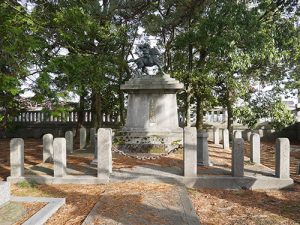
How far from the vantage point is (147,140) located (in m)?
11.6

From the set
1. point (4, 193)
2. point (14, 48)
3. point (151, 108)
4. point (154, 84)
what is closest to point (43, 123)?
point (151, 108)

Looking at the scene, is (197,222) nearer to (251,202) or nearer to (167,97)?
(251,202)

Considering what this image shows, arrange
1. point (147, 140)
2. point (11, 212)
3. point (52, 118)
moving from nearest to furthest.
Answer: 1. point (11, 212)
2. point (147, 140)
3. point (52, 118)

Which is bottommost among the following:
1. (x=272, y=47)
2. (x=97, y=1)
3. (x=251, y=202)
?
(x=251, y=202)

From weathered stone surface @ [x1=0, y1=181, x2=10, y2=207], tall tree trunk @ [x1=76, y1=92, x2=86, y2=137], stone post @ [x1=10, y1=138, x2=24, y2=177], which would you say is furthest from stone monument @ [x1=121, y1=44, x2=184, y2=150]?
tall tree trunk @ [x1=76, y1=92, x2=86, y2=137]

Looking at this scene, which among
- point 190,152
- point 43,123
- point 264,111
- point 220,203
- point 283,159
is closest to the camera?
point 220,203

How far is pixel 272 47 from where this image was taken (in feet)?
39.0

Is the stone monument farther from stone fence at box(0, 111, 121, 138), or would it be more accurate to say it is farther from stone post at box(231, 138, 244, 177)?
stone fence at box(0, 111, 121, 138)

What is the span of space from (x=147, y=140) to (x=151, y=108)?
143 centimetres

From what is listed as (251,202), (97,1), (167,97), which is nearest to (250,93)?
(167,97)

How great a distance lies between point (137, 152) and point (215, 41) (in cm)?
523

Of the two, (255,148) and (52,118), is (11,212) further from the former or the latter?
(52,118)

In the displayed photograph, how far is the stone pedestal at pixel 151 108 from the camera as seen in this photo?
11.9 meters

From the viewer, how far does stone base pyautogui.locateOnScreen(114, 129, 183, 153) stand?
1144cm
